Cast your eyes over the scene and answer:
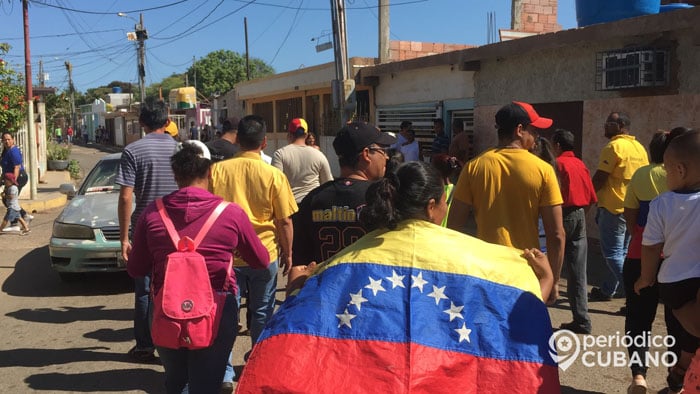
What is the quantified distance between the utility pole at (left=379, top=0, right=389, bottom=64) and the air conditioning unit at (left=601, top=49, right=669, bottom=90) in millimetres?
8545

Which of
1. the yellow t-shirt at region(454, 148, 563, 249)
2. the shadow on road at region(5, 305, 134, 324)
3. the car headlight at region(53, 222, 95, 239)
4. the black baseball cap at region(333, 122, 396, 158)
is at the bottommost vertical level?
the shadow on road at region(5, 305, 134, 324)

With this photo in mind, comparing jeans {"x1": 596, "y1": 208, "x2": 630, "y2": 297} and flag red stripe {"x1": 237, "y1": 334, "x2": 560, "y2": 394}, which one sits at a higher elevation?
flag red stripe {"x1": 237, "y1": 334, "x2": 560, "y2": 394}

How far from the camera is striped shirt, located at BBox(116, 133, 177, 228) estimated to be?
473 cm

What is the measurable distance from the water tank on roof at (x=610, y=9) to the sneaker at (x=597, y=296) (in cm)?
457

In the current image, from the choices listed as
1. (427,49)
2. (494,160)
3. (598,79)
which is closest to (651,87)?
(598,79)

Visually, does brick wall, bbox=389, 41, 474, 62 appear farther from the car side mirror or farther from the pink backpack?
the pink backpack

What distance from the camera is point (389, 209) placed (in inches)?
87.4

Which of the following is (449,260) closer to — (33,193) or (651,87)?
(651,87)

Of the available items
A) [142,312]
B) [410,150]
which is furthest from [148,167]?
[410,150]

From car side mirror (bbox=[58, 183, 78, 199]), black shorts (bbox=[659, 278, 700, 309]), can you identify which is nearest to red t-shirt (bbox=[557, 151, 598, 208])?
black shorts (bbox=[659, 278, 700, 309])

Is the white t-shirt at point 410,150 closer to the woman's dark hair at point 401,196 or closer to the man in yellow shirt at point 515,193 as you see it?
the man in yellow shirt at point 515,193

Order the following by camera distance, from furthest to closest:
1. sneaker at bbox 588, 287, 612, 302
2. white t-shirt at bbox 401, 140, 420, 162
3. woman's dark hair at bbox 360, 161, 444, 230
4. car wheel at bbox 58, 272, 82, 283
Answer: white t-shirt at bbox 401, 140, 420, 162
car wheel at bbox 58, 272, 82, 283
sneaker at bbox 588, 287, 612, 302
woman's dark hair at bbox 360, 161, 444, 230

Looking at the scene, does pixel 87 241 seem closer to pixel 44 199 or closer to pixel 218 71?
pixel 44 199

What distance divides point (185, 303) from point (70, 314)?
405cm
